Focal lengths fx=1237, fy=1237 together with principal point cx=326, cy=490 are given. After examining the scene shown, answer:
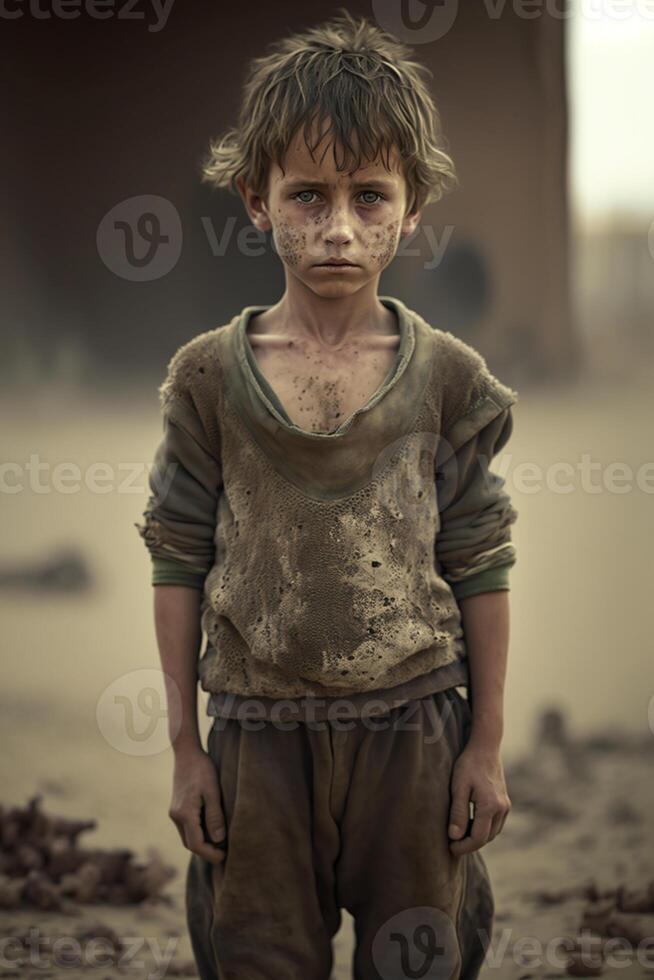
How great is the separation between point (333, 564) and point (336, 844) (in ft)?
1.17

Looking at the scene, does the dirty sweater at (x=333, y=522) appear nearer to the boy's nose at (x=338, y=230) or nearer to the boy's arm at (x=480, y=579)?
the boy's arm at (x=480, y=579)

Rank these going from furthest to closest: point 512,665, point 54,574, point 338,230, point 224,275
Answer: point 224,275 < point 54,574 < point 512,665 < point 338,230

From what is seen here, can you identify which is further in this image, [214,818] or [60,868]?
[60,868]

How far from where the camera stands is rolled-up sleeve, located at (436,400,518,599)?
1548 mm

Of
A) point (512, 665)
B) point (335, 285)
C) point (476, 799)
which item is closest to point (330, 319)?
point (335, 285)

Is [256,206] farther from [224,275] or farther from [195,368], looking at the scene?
[224,275]

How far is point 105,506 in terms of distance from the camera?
470 centimetres

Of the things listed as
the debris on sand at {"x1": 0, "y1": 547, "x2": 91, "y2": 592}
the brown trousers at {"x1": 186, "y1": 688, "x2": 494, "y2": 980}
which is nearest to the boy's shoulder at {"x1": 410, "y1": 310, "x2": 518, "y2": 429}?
the brown trousers at {"x1": 186, "y1": 688, "x2": 494, "y2": 980}

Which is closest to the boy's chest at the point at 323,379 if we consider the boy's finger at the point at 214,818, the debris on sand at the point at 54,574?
the boy's finger at the point at 214,818

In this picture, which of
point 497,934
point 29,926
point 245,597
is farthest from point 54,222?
point 245,597

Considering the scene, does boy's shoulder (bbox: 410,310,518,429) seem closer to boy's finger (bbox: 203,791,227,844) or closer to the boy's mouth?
the boy's mouth

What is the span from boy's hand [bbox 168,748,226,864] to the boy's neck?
0.55 meters

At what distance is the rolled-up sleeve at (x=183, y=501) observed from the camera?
153 centimetres

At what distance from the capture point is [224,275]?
4.59 meters
